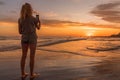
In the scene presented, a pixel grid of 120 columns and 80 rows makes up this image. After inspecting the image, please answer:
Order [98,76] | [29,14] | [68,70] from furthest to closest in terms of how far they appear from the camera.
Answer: [68,70]
[98,76]
[29,14]

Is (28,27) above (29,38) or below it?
above

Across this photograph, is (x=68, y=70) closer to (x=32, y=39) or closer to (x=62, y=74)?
(x=62, y=74)

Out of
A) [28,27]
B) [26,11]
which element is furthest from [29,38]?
[26,11]

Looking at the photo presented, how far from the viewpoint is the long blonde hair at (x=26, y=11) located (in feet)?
25.7

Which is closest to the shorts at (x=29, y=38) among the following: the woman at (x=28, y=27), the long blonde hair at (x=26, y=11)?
the woman at (x=28, y=27)

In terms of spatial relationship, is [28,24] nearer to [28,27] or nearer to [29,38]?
[28,27]

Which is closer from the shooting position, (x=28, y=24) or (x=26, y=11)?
(x=26, y=11)

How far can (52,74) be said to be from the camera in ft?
29.0

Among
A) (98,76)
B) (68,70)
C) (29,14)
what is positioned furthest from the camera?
(68,70)

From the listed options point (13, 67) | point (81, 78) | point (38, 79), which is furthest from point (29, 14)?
point (13, 67)

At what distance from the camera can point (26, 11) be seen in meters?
7.84

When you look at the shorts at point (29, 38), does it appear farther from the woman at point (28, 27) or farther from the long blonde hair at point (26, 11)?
the long blonde hair at point (26, 11)

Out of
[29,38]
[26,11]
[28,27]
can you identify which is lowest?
[29,38]

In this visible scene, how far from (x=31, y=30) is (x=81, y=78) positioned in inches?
83.2
